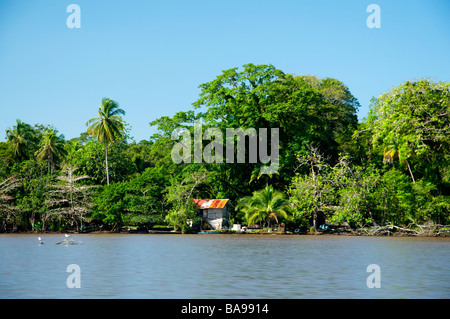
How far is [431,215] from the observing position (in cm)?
4094

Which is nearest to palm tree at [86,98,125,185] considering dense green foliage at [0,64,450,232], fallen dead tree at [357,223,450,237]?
dense green foliage at [0,64,450,232]

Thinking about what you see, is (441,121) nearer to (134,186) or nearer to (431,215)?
(431,215)

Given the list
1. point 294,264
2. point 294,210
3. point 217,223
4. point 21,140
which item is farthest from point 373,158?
point 21,140

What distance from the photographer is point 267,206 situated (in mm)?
45656

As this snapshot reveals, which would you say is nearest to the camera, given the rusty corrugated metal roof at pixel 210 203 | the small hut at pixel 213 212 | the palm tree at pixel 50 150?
the rusty corrugated metal roof at pixel 210 203

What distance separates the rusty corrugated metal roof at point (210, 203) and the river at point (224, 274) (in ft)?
78.7

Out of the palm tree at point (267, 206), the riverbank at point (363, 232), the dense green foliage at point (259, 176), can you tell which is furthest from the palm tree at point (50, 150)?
the palm tree at point (267, 206)

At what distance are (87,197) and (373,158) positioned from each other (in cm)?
2817

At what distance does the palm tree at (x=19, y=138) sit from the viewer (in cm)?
5922

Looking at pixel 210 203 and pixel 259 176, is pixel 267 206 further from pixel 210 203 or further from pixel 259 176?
pixel 210 203

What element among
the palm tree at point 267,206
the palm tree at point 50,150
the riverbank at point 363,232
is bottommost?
the riverbank at point 363,232

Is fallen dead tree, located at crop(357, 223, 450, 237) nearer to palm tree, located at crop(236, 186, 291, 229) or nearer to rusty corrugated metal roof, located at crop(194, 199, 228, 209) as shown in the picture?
palm tree, located at crop(236, 186, 291, 229)

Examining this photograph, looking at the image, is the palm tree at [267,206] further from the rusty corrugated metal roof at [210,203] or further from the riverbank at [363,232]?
the rusty corrugated metal roof at [210,203]

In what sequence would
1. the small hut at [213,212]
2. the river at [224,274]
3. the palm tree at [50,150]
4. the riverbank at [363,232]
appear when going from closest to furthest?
the river at [224,274] < the riverbank at [363,232] < the small hut at [213,212] < the palm tree at [50,150]
